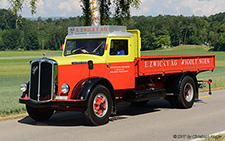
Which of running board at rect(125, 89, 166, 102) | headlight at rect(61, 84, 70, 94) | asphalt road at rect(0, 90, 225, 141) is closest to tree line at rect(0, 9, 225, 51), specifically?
running board at rect(125, 89, 166, 102)

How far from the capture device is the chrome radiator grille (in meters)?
9.11

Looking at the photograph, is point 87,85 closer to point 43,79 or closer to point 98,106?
point 98,106

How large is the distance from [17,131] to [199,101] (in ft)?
24.6

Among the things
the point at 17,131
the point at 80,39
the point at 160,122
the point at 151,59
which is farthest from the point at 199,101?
the point at 17,131

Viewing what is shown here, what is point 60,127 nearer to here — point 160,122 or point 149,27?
point 160,122

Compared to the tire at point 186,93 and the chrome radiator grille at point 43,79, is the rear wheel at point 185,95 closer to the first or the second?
the tire at point 186,93

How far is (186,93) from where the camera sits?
12.5m

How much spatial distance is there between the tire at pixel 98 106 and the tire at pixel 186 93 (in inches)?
131

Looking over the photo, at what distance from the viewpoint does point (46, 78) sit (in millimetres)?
9219

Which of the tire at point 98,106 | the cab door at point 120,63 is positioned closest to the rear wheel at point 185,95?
the cab door at point 120,63

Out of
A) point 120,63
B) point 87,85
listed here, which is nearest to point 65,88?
point 87,85

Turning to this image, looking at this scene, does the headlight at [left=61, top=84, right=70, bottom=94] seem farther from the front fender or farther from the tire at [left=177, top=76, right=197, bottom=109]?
the tire at [left=177, top=76, right=197, bottom=109]

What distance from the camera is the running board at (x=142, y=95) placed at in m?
10.6

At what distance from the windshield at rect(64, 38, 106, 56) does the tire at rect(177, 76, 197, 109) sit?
3.35 m
